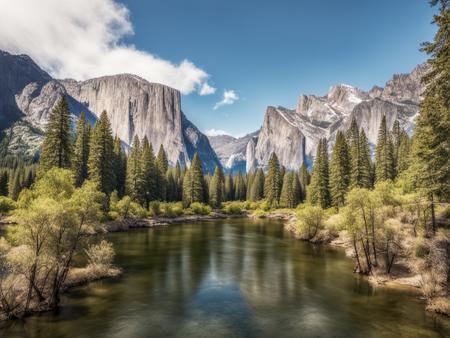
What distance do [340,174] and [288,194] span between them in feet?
108

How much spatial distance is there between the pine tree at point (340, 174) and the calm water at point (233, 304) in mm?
30637

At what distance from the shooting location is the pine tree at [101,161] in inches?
2258

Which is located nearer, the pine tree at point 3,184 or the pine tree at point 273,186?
the pine tree at point 3,184

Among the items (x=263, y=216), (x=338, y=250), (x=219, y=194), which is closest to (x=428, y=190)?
(x=338, y=250)

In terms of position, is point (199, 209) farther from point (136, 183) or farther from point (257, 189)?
point (257, 189)

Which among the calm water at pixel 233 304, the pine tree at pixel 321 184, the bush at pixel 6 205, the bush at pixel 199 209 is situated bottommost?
the calm water at pixel 233 304

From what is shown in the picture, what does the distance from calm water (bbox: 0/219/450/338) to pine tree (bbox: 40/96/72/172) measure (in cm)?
2015

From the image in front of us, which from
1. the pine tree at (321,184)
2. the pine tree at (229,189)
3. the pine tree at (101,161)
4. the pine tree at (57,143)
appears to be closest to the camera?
the pine tree at (57,143)

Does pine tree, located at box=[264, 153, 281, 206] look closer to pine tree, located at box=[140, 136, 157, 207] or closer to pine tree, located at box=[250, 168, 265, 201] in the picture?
pine tree, located at box=[250, 168, 265, 201]

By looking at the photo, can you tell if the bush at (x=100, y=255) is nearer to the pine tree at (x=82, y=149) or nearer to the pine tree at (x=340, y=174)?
the pine tree at (x=82, y=149)

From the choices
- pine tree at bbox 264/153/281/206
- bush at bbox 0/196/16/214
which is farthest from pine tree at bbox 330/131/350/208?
bush at bbox 0/196/16/214

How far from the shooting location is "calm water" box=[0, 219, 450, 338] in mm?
16250

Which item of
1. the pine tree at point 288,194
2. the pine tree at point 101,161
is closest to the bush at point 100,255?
the pine tree at point 101,161

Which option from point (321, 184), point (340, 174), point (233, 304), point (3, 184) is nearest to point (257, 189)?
point (321, 184)
